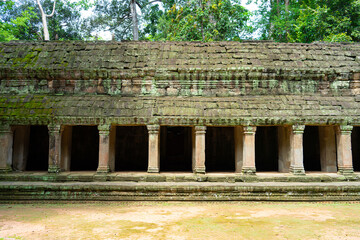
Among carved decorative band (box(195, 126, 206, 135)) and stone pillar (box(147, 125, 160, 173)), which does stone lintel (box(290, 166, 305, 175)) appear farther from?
stone pillar (box(147, 125, 160, 173))

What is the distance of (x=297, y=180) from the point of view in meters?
9.02

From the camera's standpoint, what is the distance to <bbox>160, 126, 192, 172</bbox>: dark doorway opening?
1283 cm

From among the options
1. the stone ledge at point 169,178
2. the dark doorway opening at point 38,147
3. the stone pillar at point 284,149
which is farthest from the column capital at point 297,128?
the dark doorway opening at point 38,147

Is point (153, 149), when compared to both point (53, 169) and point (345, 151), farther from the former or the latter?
point (345, 151)

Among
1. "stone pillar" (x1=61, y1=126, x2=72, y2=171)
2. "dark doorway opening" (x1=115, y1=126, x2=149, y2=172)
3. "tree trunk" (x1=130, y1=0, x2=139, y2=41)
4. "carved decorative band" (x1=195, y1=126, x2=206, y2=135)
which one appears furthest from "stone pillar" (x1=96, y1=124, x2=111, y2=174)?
"tree trunk" (x1=130, y1=0, x2=139, y2=41)

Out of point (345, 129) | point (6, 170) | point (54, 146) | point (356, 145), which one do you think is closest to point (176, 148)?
point (54, 146)

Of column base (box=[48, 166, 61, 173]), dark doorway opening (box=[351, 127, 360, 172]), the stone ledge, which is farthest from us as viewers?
dark doorway opening (box=[351, 127, 360, 172])

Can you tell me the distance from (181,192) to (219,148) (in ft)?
16.2

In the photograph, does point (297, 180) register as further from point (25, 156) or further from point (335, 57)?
point (25, 156)

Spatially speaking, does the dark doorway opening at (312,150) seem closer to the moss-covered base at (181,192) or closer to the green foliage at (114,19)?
the moss-covered base at (181,192)

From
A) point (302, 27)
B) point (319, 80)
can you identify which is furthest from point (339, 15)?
point (319, 80)

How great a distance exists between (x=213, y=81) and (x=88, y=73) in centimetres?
451

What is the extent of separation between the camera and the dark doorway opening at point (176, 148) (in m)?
12.8

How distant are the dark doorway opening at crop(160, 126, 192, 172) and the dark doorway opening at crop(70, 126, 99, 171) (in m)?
3.04
